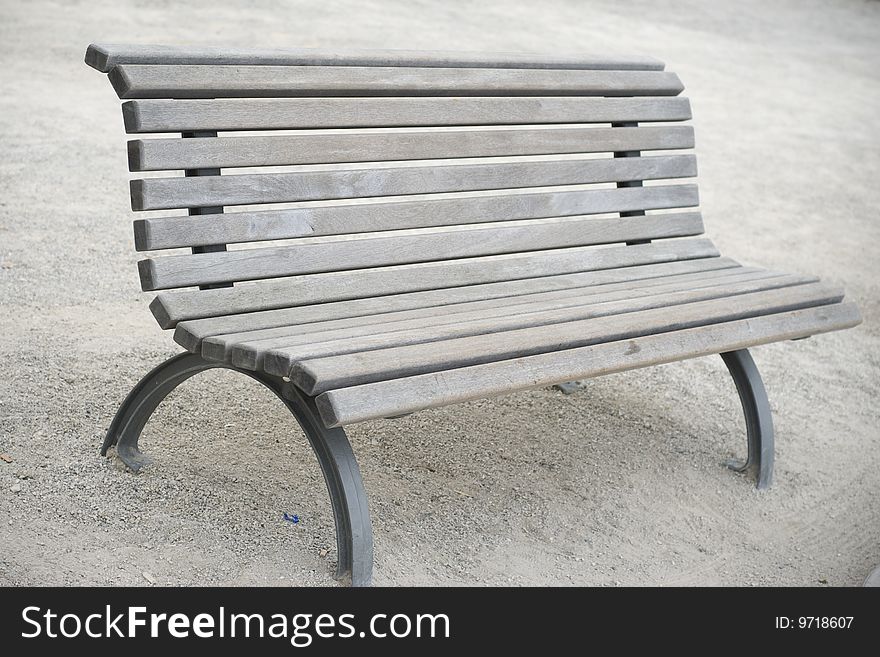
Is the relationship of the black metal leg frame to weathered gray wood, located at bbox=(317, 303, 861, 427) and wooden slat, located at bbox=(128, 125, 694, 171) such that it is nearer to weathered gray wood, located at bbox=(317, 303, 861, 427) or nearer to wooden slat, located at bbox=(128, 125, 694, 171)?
weathered gray wood, located at bbox=(317, 303, 861, 427)

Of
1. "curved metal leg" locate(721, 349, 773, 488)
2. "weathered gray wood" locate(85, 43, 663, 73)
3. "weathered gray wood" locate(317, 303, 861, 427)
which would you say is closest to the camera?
"weathered gray wood" locate(317, 303, 861, 427)

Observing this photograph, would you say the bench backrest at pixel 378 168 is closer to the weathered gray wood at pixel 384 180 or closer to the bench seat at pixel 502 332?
the weathered gray wood at pixel 384 180

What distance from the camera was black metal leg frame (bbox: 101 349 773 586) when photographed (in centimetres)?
219

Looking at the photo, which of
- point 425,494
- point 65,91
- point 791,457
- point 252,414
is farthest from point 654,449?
point 65,91

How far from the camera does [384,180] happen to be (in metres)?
2.73

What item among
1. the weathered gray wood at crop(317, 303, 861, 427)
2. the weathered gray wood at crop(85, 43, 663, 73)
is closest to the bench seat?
the weathered gray wood at crop(317, 303, 861, 427)

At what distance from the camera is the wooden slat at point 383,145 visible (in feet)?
7.88

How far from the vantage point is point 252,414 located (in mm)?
3143

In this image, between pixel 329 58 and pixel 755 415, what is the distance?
160 centimetres

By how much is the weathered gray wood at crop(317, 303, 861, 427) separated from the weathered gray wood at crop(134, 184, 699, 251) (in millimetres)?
679

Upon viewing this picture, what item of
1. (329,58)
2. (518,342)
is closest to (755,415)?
(518,342)

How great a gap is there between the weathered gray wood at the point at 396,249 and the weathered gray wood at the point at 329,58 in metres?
0.47

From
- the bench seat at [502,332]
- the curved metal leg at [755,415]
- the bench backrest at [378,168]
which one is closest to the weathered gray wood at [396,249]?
the bench backrest at [378,168]

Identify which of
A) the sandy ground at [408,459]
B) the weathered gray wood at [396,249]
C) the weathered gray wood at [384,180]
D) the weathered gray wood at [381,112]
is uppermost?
the weathered gray wood at [381,112]
